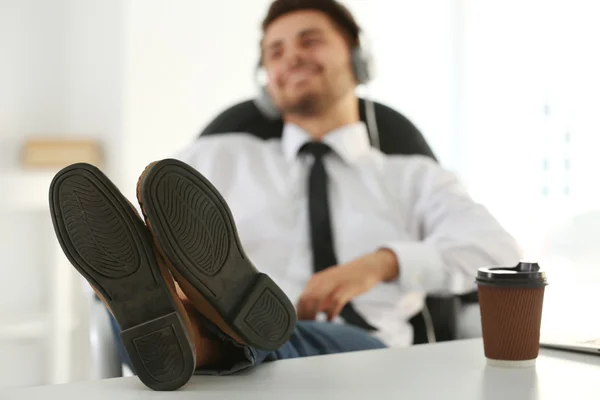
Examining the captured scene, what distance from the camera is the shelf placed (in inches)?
84.1

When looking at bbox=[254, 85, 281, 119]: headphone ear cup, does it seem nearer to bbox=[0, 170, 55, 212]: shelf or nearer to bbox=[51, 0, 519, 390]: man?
bbox=[51, 0, 519, 390]: man

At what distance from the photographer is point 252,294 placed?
79 centimetres

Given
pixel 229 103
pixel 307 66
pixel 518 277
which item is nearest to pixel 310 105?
pixel 307 66

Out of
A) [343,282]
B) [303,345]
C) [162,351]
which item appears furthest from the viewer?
[343,282]

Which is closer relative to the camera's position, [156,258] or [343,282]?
[156,258]

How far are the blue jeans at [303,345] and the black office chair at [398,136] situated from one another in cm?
40

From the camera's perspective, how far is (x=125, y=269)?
2.48 ft

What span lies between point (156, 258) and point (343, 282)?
0.99 m

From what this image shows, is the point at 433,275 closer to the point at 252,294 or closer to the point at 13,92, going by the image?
the point at 252,294

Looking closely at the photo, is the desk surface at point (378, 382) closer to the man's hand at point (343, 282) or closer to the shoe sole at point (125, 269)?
the shoe sole at point (125, 269)

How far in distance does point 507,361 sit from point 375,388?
0.19 metres

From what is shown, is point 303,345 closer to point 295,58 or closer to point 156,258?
point 156,258

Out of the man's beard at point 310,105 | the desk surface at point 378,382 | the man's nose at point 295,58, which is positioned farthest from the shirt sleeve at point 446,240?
the desk surface at point 378,382

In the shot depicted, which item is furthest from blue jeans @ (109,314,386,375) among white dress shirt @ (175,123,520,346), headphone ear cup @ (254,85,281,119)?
headphone ear cup @ (254,85,281,119)
